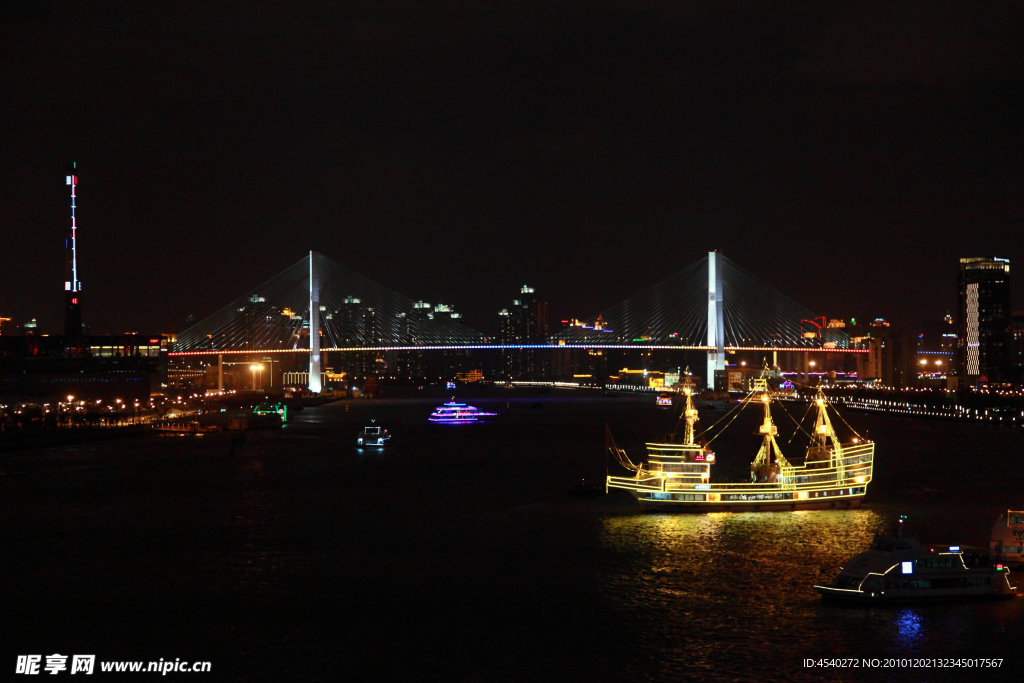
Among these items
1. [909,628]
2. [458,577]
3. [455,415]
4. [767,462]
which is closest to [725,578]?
[909,628]

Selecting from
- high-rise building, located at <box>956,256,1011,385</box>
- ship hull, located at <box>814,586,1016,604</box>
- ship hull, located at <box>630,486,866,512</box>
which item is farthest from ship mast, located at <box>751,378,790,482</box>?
high-rise building, located at <box>956,256,1011,385</box>

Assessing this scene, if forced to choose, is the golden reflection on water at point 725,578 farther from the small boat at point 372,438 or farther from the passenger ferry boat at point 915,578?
the small boat at point 372,438

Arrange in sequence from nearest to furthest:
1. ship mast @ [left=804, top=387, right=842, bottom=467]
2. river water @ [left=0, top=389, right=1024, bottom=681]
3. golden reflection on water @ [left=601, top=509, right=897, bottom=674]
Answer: river water @ [left=0, top=389, right=1024, bottom=681] → golden reflection on water @ [left=601, top=509, right=897, bottom=674] → ship mast @ [left=804, top=387, right=842, bottom=467]

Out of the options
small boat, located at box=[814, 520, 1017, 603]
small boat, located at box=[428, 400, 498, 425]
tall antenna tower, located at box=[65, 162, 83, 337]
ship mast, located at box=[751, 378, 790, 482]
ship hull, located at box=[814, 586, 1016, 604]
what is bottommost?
small boat, located at box=[428, 400, 498, 425]

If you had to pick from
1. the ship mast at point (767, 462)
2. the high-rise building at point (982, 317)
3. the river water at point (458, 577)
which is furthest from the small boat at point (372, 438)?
the high-rise building at point (982, 317)

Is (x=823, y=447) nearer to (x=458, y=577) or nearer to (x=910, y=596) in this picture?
(x=910, y=596)

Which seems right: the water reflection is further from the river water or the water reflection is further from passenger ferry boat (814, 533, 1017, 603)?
passenger ferry boat (814, 533, 1017, 603)
